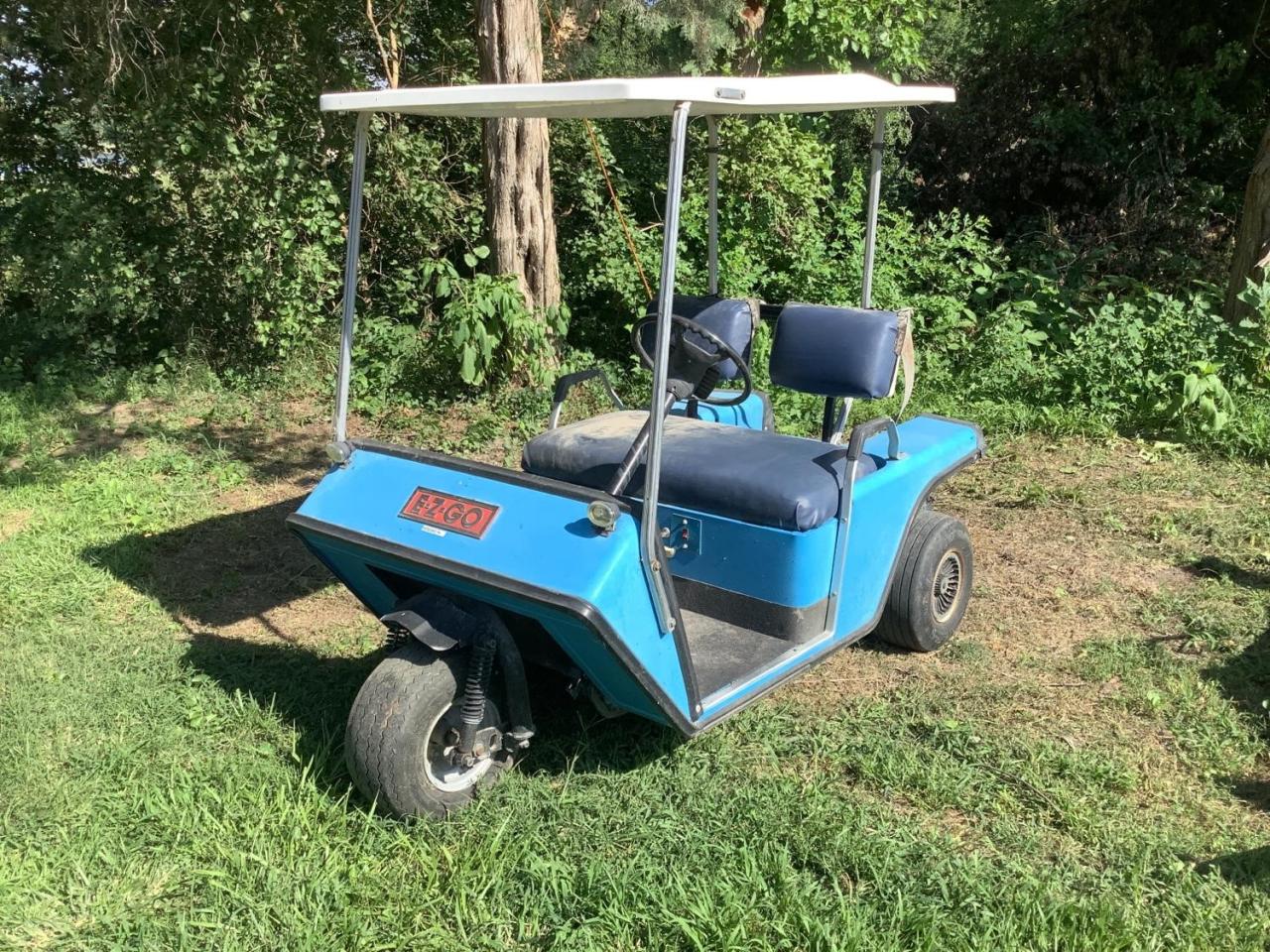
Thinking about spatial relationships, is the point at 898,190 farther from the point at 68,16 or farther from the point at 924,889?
the point at 924,889

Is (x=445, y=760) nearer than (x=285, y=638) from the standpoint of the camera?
Yes

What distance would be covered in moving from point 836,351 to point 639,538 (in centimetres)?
145

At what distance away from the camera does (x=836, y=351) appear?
12.5 feet

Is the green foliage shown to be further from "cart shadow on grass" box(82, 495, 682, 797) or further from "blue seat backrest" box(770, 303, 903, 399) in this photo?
"cart shadow on grass" box(82, 495, 682, 797)

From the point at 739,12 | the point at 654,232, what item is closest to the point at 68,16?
the point at 654,232

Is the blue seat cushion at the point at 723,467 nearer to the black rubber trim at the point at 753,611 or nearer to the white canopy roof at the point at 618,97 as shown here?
the black rubber trim at the point at 753,611

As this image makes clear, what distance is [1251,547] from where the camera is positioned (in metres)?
4.62

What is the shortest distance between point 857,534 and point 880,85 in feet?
5.19

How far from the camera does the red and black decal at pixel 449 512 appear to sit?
9.29ft

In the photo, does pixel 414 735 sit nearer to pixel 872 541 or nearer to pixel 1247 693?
pixel 872 541

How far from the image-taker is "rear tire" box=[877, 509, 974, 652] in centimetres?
378

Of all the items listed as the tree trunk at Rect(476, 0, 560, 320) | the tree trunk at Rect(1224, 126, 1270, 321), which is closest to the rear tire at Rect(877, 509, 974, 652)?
the tree trunk at Rect(476, 0, 560, 320)

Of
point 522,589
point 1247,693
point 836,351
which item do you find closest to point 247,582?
point 522,589

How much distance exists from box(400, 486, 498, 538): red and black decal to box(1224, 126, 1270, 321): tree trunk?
5.99 metres
